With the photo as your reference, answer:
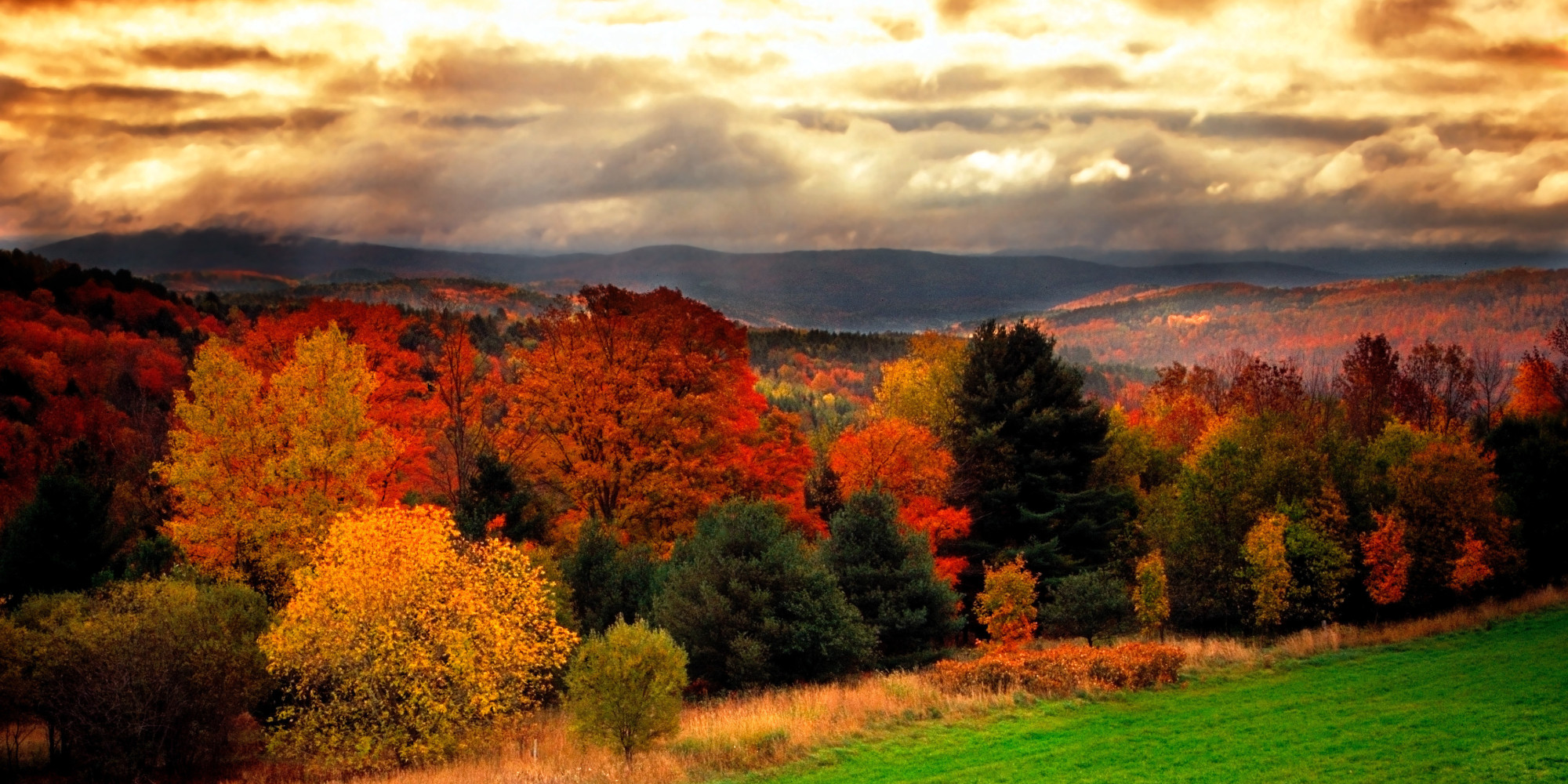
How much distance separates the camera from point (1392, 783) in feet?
60.4

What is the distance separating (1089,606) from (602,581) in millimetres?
17358

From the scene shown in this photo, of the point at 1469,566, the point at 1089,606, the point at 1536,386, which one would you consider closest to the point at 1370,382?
the point at 1536,386

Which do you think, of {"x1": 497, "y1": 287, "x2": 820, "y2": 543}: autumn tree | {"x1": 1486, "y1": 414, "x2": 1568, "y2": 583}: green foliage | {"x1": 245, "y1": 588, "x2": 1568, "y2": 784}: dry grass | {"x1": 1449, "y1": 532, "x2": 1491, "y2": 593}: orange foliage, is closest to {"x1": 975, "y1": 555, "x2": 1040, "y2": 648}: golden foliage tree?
{"x1": 245, "y1": 588, "x2": 1568, "y2": 784}: dry grass

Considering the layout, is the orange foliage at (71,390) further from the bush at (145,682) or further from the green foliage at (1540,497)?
the green foliage at (1540,497)

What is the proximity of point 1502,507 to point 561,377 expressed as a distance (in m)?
44.4

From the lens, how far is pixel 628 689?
2181 cm

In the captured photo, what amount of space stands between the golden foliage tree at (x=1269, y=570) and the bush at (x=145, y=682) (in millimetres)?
35537

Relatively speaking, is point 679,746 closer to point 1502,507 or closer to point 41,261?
point 1502,507

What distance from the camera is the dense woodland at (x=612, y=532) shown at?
2461 cm

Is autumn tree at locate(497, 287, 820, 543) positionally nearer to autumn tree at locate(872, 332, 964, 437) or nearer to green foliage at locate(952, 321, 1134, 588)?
green foliage at locate(952, 321, 1134, 588)

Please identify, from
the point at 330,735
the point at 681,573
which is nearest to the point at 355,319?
the point at 681,573

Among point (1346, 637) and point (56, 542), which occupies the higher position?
point (56, 542)

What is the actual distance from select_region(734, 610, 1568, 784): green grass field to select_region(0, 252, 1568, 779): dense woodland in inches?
239

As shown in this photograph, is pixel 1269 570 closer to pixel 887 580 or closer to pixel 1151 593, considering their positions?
pixel 1151 593
